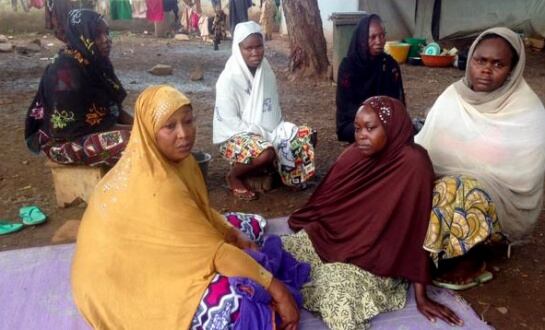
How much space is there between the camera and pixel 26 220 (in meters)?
3.63

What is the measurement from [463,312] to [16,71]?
342 inches

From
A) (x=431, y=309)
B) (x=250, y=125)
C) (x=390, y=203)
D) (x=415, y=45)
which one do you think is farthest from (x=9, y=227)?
(x=415, y=45)

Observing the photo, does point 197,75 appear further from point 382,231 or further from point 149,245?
point 149,245

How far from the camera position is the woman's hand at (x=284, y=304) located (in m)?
2.06

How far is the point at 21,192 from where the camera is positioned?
13.6 feet

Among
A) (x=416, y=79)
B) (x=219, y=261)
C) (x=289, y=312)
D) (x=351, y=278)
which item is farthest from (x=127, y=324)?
(x=416, y=79)

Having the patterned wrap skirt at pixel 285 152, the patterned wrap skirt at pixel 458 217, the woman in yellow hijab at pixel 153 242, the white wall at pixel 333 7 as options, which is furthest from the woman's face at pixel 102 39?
the white wall at pixel 333 7

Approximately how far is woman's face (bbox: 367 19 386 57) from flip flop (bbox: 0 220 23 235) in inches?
116

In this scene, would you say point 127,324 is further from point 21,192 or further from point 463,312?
point 21,192

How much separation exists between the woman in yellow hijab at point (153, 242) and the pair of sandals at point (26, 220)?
1749mm

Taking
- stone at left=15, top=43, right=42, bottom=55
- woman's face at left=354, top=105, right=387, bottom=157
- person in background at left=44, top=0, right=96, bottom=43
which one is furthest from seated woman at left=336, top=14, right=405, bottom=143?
stone at left=15, top=43, right=42, bottom=55

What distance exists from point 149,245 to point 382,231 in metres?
1.12

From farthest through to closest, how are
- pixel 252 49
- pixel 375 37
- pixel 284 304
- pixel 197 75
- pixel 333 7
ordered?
1. pixel 333 7
2. pixel 197 75
3. pixel 375 37
4. pixel 252 49
5. pixel 284 304

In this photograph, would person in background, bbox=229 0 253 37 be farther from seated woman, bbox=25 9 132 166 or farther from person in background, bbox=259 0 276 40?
seated woman, bbox=25 9 132 166
